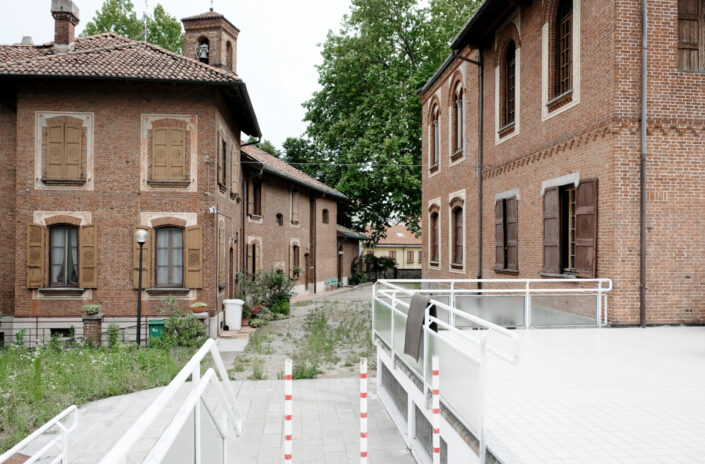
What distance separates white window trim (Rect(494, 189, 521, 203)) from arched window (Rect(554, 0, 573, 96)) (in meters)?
2.80

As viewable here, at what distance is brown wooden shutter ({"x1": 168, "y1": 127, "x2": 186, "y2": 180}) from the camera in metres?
16.3

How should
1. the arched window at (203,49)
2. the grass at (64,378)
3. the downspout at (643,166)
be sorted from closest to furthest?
1. the grass at (64,378)
2. the downspout at (643,166)
3. the arched window at (203,49)

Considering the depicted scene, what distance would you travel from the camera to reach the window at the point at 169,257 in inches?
645

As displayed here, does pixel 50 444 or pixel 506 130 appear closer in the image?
pixel 50 444

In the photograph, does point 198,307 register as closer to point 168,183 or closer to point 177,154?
point 168,183

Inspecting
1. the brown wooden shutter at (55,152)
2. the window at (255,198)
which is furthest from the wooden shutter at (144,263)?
the window at (255,198)

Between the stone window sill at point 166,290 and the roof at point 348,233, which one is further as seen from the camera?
the roof at point 348,233

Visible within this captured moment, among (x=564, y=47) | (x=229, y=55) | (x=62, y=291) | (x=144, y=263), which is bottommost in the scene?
(x=62, y=291)

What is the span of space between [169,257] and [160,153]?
311 centimetres

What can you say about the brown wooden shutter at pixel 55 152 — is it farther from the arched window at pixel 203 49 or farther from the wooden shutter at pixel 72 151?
the arched window at pixel 203 49

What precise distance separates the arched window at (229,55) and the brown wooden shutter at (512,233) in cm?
1273

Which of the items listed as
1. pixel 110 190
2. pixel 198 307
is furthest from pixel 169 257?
pixel 110 190

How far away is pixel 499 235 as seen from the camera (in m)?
15.1

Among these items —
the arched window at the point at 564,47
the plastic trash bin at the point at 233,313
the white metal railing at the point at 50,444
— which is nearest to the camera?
the white metal railing at the point at 50,444
